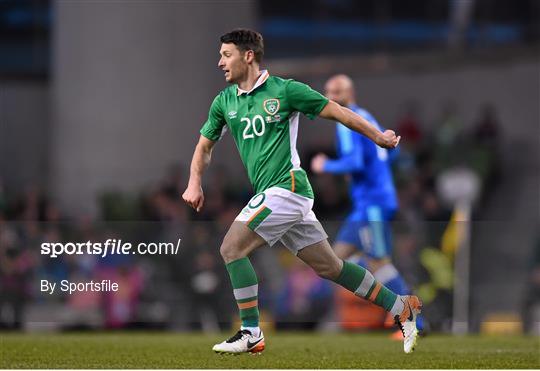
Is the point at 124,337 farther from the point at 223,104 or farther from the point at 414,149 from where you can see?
the point at 414,149

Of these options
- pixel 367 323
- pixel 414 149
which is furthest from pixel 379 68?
pixel 367 323

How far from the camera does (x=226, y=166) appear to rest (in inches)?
943

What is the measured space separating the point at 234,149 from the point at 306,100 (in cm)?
1402

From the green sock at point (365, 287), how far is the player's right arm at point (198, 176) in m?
1.20

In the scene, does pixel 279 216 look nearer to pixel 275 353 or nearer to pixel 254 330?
pixel 254 330

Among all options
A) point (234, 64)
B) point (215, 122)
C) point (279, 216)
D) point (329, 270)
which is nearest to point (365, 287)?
point (329, 270)

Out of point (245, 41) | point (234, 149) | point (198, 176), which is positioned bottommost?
point (234, 149)

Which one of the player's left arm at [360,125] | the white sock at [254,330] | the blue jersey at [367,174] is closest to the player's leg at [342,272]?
the white sock at [254,330]

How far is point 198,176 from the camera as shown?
10.9 m

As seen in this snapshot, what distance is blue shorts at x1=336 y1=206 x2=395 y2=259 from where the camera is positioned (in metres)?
14.4

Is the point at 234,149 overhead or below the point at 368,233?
below

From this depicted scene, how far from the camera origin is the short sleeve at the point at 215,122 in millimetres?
10820

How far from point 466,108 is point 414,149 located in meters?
2.74

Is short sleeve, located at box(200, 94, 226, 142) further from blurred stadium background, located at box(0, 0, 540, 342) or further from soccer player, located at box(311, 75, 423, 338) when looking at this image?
blurred stadium background, located at box(0, 0, 540, 342)
